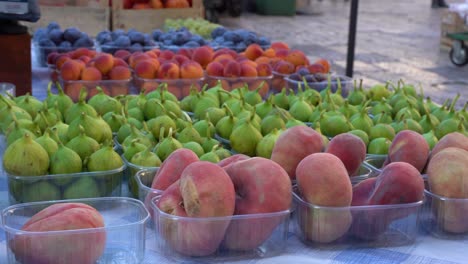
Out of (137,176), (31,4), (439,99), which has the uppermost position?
(31,4)

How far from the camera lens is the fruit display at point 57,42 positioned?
254cm

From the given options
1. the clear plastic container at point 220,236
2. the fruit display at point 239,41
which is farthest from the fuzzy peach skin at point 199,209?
the fruit display at point 239,41

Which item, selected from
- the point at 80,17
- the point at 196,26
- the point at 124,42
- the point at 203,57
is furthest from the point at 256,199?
the point at 80,17

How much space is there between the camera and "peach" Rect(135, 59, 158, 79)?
2.12 metres

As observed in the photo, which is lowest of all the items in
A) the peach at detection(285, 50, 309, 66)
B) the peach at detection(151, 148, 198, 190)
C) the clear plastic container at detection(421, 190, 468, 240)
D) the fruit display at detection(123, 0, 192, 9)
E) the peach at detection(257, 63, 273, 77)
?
the clear plastic container at detection(421, 190, 468, 240)

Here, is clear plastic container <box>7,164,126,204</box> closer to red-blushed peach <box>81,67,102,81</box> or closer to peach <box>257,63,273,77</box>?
red-blushed peach <box>81,67,102,81</box>

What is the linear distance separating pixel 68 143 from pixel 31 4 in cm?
91

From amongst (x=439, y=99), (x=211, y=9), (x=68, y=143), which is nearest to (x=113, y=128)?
(x=68, y=143)

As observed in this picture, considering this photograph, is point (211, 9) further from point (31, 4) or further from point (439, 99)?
point (31, 4)

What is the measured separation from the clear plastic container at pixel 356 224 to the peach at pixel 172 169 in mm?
189

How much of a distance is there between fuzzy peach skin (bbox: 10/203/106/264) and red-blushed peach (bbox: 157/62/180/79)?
3.95ft

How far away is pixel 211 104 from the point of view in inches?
62.2

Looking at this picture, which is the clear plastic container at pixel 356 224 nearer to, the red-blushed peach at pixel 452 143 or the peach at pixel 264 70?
the red-blushed peach at pixel 452 143

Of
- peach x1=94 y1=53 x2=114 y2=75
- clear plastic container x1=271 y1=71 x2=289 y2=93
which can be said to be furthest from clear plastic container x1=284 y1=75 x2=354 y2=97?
peach x1=94 y1=53 x2=114 y2=75
